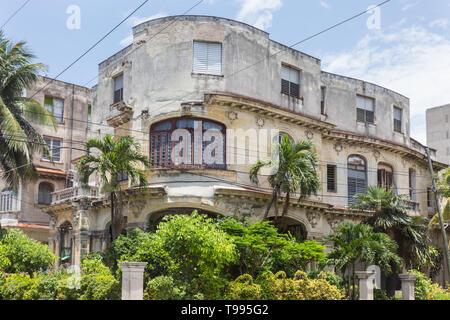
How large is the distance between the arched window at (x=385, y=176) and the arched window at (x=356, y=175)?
1.31m

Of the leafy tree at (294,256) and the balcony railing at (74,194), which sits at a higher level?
the balcony railing at (74,194)

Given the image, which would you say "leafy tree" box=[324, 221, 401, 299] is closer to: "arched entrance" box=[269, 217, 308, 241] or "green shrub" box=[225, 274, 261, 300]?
"arched entrance" box=[269, 217, 308, 241]

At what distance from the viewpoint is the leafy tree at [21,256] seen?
25.3 m

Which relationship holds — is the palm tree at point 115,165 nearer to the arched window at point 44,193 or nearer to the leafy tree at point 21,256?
the leafy tree at point 21,256

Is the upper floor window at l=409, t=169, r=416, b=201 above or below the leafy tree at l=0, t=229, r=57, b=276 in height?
above

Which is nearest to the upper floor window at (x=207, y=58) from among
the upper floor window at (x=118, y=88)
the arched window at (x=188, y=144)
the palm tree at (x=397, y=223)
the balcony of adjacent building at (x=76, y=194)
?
the arched window at (x=188, y=144)

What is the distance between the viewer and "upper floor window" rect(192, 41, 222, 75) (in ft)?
92.0

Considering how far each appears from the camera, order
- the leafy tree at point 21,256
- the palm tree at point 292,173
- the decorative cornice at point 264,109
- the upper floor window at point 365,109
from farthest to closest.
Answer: the upper floor window at point 365,109
the decorative cornice at point 264,109
the palm tree at point 292,173
the leafy tree at point 21,256

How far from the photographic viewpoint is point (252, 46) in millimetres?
29297

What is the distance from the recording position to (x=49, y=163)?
41156 millimetres

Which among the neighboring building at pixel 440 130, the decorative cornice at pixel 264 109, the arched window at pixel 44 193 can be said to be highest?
the neighboring building at pixel 440 130

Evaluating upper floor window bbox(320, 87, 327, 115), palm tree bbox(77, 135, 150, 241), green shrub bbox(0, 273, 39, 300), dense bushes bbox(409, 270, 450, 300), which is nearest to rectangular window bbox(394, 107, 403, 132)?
upper floor window bbox(320, 87, 327, 115)

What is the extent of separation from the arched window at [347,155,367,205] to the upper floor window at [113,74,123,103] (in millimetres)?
13834

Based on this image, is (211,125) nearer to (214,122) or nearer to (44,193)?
(214,122)
